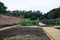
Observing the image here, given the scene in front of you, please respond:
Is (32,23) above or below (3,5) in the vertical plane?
below

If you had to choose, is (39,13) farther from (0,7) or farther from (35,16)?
(0,7)

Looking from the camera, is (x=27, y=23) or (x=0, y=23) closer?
(x=0, y=23)

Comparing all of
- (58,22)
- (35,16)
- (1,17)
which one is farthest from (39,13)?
(1,17)

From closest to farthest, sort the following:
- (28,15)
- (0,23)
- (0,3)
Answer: (0,23) < (0,3) < (28,15)

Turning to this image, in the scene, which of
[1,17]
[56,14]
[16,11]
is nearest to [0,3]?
[56,14]

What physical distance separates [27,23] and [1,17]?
977 cm

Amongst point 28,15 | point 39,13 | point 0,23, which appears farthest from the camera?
point 39,13

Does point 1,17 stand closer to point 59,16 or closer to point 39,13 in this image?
point 59,16

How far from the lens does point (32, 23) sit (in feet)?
155

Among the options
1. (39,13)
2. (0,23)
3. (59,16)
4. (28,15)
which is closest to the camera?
(0,23)

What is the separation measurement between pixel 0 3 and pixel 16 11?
53065mm

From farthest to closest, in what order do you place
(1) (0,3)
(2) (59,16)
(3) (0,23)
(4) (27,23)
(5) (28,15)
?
(5) (28,15), (1) (0,3), (2) (59,16), (4) (27,23), (3) (0,23)

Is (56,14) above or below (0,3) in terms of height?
below

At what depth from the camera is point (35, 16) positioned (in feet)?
401
